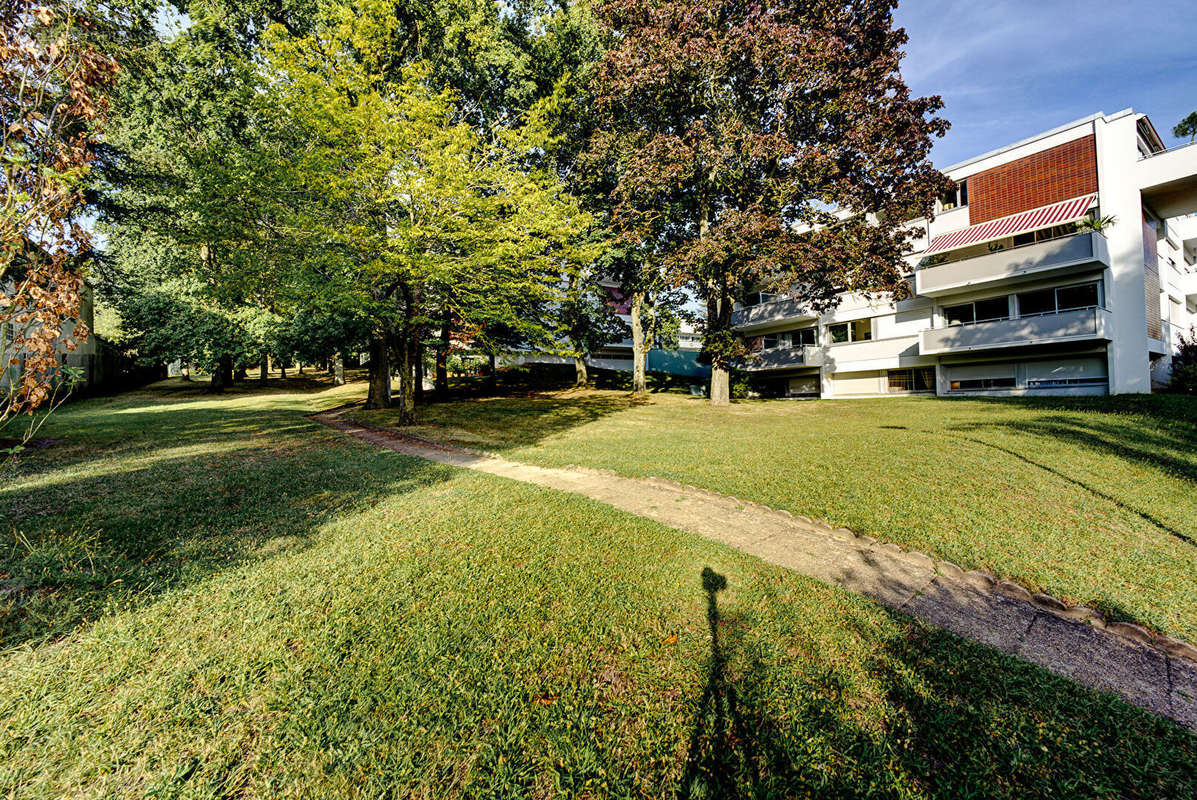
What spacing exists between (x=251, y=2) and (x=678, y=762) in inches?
1003

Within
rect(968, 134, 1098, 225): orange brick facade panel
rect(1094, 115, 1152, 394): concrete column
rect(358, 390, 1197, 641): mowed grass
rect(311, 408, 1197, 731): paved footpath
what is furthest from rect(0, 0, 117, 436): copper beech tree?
rect(968, 134, 1098, 225): orange brick facade panel

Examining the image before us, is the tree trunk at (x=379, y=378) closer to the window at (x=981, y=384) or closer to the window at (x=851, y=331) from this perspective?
the window at (x=851, y=331)

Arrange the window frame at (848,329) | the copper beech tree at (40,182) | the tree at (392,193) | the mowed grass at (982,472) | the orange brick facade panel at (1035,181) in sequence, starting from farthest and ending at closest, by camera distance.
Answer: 1. the window frame at (848,329)
2. the orange brick facade panel at (1035,181)
3. the tree at (392,193)
4. the mowed grass at (982,472)
5. the copper beech tree at (40,182)

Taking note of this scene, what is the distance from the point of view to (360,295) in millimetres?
11234

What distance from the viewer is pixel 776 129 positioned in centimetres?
1730

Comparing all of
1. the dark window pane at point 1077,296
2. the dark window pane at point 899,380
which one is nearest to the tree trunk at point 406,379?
the dark window pane at point 899,380

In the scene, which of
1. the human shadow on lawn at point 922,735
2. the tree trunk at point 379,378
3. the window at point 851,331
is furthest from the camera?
the window at point 851,331

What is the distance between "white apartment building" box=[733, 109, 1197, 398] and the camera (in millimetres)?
17172

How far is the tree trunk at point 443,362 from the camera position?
2041 cm

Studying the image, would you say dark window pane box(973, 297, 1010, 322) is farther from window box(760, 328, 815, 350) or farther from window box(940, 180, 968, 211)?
window box(760, 328, 815, 350)

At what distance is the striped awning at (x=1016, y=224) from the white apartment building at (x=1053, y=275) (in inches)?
2.2

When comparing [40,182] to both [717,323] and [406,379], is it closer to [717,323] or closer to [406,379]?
[406,379]

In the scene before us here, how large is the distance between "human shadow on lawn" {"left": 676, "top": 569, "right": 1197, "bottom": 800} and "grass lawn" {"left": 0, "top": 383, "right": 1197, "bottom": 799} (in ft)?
0.04

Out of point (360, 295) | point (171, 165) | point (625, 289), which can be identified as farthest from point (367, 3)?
point (171, 165)
